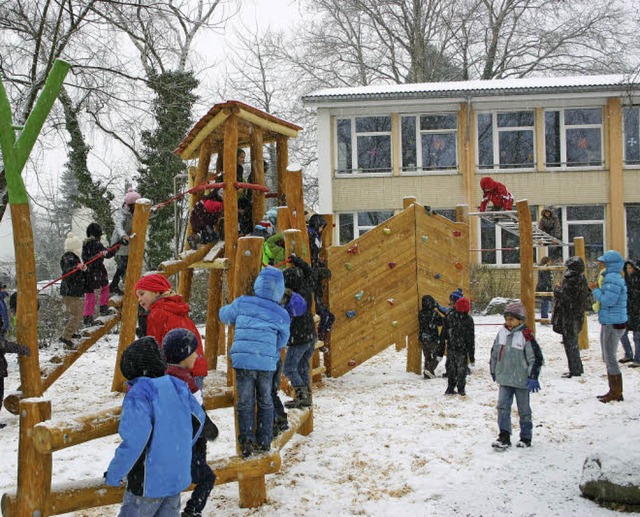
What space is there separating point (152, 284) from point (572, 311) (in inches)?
260

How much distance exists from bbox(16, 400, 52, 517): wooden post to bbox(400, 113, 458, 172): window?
782 inches

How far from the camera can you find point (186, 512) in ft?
14.9

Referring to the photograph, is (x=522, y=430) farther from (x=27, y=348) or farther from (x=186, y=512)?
(x=27, y=348)

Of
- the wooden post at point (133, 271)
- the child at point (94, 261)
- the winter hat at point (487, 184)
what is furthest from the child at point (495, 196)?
the child at point (94, 261)

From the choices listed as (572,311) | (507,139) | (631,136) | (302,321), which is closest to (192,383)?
(302,321)

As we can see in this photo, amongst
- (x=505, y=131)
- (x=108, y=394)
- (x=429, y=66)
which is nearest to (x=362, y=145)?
(x=505, y=131)

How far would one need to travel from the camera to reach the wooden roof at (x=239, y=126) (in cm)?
835

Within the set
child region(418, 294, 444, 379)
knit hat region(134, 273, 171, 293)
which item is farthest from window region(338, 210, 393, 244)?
knit hat region(134, 273, 171, 293)

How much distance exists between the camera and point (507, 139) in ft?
75.5

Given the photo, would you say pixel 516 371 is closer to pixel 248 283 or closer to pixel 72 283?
pixel 248 283

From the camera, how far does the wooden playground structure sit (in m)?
4.12

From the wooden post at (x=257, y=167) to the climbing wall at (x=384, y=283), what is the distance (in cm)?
166

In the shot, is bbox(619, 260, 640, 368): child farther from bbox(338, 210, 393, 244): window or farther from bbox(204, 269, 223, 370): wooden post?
bbox(338, 210, 393, 244): window

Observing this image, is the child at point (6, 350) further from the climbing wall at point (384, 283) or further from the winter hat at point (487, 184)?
the winter hat at point (487, 184)
